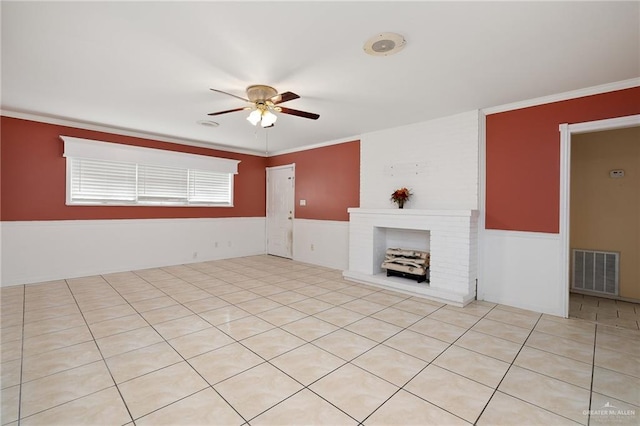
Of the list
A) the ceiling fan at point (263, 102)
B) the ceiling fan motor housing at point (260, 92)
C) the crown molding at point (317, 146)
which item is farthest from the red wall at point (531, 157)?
the ceiling fan motor housing at point (260, 92)

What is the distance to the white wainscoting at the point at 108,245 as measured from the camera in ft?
13.8

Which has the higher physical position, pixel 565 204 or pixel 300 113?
pixel 300 113

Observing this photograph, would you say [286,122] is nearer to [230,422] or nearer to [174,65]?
Answer: [174,65]

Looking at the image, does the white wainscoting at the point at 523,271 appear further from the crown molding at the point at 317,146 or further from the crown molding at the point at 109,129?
the crown molding at the point at 109,129

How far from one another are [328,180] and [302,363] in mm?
4074

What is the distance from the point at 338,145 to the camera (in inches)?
223

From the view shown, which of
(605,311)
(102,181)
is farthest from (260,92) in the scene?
(605,311)

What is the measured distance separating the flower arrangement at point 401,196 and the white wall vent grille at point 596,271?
99.7 inches

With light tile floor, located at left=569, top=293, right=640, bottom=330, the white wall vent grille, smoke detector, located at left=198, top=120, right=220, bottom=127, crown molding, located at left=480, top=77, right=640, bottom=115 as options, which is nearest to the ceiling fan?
smoke detector, located at left=198, top=120, right=220, bottom=127

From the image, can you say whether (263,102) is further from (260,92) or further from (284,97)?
(284,97)

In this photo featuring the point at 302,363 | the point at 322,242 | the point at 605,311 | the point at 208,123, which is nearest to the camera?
the point at 302,363

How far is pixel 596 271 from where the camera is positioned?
13.2 ft

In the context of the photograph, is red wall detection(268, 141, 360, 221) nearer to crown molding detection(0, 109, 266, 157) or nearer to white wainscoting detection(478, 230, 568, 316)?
crown molding detection(0, 109, 266, 157)

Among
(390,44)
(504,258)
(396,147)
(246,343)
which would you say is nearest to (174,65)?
(390,44)
